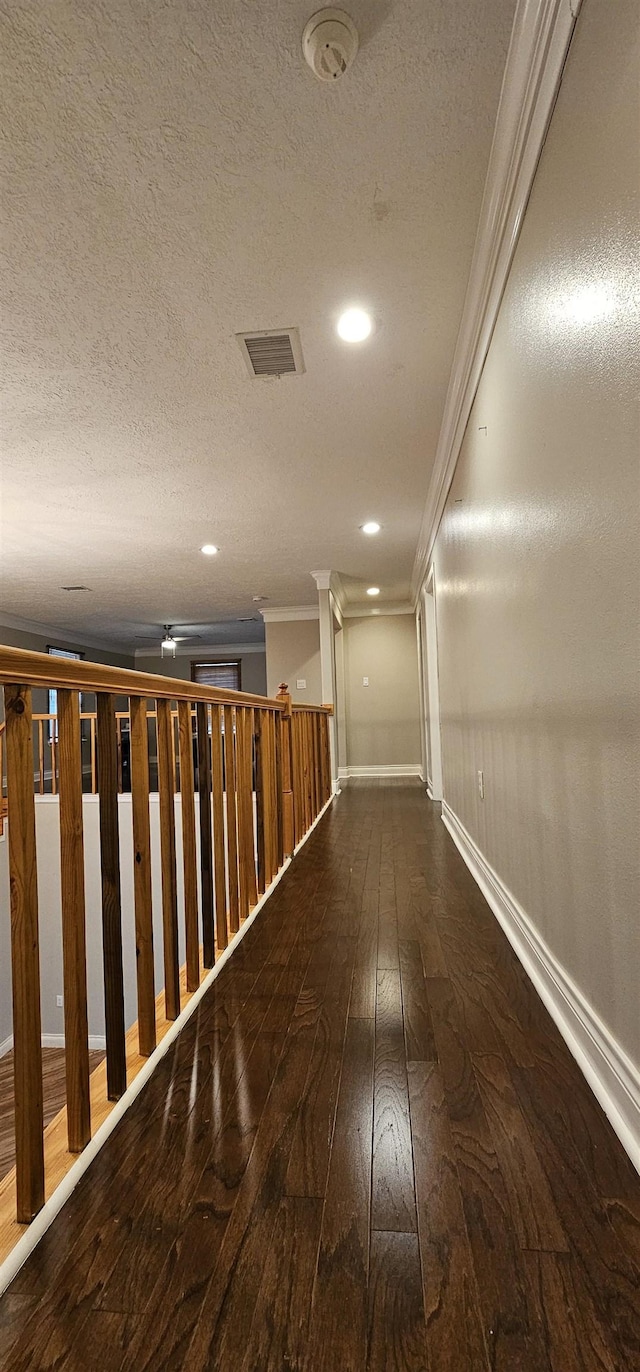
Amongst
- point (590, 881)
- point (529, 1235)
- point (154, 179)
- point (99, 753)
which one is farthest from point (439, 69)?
point (529, 1235)

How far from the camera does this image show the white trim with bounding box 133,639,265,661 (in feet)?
37.7

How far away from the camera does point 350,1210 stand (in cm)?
97

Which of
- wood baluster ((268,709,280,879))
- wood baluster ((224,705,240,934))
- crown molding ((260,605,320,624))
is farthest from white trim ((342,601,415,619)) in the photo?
wood baluster ((224,705,240,934))

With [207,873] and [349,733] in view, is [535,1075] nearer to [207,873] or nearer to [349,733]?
[207,873]

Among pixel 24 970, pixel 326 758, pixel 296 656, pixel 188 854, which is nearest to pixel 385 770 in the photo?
pixel 296 656

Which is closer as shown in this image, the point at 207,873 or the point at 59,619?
the point at 207,873

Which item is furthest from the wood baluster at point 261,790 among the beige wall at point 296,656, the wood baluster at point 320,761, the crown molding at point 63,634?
the crown molding at point 63,634

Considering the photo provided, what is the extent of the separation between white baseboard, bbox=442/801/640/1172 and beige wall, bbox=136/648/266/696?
9546mm

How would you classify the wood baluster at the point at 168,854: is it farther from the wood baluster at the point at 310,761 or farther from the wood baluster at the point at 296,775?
the wood baluster at the point at 310,761

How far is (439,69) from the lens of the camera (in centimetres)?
142

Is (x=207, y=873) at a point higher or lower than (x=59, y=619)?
lower

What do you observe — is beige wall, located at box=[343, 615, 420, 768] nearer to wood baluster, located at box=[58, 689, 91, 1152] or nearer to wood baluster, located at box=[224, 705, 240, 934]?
wood baluster, located at box=[224, 705, 240, 934]

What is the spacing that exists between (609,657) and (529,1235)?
885mm

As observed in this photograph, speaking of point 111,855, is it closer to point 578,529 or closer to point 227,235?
point 578,529
